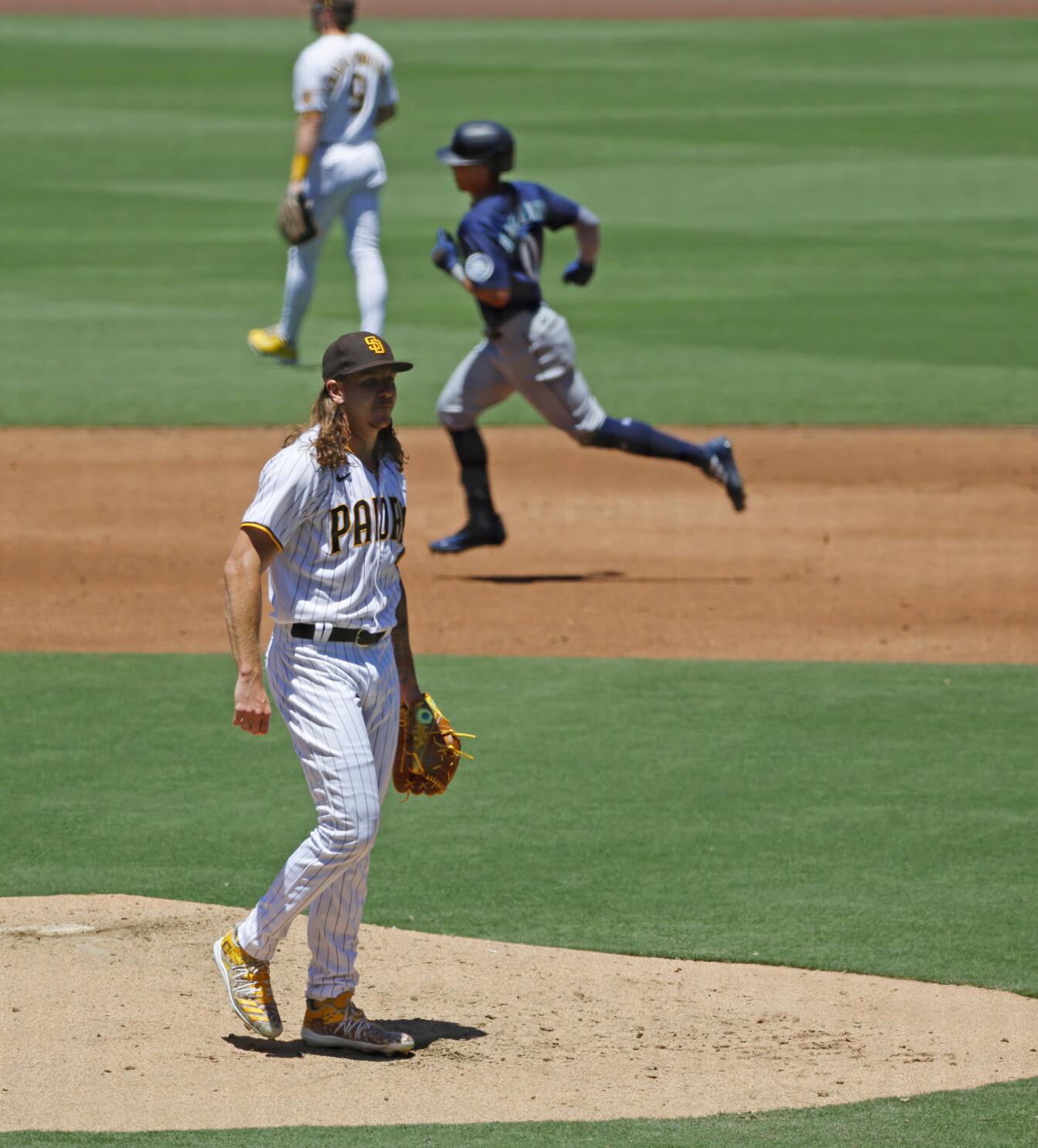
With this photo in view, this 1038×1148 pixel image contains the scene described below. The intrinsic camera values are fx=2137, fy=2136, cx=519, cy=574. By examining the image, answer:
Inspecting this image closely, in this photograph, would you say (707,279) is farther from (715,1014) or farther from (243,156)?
(715,1014)

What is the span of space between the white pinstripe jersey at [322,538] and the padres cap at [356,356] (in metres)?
0.17

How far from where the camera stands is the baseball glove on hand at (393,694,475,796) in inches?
221

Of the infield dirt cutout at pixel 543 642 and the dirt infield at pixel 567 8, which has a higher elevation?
the dirt infield at pixel 567 8

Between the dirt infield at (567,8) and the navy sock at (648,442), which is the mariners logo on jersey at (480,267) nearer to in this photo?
the navy sock at (648,442)

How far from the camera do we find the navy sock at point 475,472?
36.0ft

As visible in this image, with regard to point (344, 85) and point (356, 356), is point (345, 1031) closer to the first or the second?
point (356, 356)

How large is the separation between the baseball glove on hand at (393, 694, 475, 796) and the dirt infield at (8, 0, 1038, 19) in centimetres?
4556

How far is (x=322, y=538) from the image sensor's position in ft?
17.2

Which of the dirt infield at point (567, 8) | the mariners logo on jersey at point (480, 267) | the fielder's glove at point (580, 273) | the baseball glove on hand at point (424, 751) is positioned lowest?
the baseball glove on hand at point (424, 751)

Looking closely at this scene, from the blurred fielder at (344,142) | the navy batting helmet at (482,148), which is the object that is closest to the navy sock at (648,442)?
the navy batting helmet at (482,148)

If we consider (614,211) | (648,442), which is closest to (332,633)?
(648,442)

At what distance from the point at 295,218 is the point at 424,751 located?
9.31m

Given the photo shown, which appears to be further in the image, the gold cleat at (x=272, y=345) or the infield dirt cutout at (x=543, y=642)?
the gold cleat at (x=272, y=345)

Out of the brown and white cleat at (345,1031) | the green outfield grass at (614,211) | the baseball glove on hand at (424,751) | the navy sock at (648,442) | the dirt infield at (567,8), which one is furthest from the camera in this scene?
the dirt infield at (567,8)
